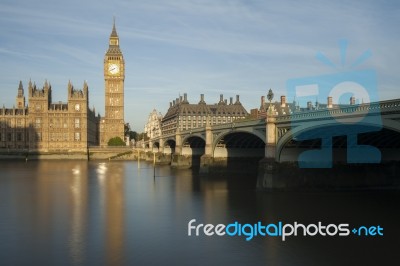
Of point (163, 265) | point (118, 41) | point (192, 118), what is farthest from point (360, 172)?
point (118, 41)

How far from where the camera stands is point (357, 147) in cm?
4216

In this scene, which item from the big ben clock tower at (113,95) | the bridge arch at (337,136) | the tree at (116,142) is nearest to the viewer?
the bridge arch at (337,136)

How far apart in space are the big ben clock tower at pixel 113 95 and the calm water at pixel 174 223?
10320cm

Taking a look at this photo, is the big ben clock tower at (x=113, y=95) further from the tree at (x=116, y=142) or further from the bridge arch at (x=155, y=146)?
the bridge arch at (x=155, y=146)

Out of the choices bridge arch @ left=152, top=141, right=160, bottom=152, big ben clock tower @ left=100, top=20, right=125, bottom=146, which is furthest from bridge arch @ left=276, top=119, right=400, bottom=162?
big ben clock tower @ left=100, top=20, right=125, bottom=146

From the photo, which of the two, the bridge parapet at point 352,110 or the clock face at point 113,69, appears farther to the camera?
the clock face at point 113,69

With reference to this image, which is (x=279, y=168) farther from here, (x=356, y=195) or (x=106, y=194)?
(x=106, y=194)

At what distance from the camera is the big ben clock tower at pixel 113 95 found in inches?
5881

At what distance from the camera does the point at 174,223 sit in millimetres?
27641

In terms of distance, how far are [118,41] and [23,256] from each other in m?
147

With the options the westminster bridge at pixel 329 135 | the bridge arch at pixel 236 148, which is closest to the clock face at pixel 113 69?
the bridge arch at pixel 236 148

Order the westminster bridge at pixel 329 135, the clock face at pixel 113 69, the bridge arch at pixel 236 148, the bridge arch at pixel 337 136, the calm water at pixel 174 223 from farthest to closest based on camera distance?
→ the clock face at pixel 113 69, the bridge arch at pixel 236 148, the bridge arch at pixel 337 136, the westminster bridge at pixel 329 135, the calm water at pixel 174 223

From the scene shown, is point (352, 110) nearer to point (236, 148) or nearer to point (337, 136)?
point (337, 136)

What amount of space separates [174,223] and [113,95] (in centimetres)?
12711
